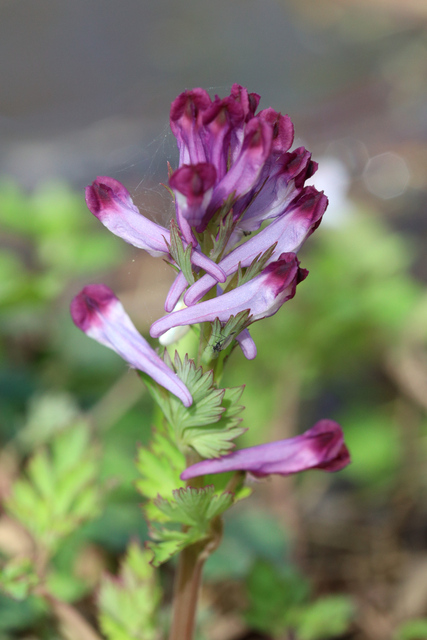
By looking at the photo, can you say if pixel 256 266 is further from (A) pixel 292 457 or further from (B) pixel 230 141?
(A) pixel 292 457

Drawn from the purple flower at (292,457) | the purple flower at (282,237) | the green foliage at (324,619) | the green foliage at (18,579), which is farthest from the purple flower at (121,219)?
the green foliage at (324,619)

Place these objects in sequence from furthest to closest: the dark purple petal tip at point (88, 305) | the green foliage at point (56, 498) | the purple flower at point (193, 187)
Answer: the green foliage at point (56, 498)
the dark purple petal tip at point (88, 305)
the purple flower at point (193, 187)

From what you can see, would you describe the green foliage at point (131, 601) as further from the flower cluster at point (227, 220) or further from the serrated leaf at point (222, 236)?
the serrated leaf at point (222, 236)

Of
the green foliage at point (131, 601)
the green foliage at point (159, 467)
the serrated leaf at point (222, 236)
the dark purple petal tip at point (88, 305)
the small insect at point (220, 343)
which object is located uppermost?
the dark purple petal tip at point (88, 305)

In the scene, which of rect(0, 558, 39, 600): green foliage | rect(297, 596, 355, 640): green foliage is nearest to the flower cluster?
rect(0, 558, 39, 600): green foliage

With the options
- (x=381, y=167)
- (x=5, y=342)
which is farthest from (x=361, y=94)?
(x=5, y=342)

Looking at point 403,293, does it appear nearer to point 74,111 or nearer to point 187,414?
point 187,414

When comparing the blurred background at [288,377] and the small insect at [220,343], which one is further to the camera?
the blurred background at [288,377]
